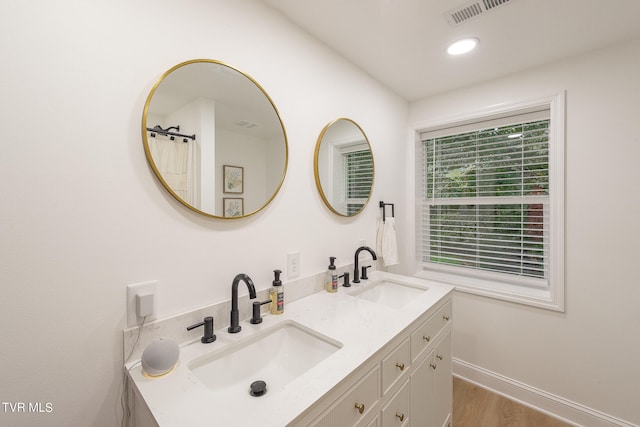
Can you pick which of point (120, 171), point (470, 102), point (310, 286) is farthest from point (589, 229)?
point (120, 171)

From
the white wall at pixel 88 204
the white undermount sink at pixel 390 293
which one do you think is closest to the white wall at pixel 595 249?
the white undermount sink at pixel 390 293

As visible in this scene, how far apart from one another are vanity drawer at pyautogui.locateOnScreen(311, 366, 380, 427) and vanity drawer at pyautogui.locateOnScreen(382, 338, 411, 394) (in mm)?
52

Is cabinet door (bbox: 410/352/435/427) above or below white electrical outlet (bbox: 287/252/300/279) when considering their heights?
below

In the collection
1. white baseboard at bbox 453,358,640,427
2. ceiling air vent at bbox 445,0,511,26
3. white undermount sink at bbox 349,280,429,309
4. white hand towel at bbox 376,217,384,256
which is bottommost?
white baseboard at bbox 453,358,640,427

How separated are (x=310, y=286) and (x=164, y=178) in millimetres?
916

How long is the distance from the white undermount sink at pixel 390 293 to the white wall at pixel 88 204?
0.84m

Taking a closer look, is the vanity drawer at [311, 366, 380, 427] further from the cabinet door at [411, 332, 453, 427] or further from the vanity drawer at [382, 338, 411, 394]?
the cabinet door at [411, 332, 453, 427]

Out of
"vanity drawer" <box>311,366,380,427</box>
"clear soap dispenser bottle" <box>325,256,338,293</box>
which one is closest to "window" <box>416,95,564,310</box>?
"clear soap dispenser bottle" <box>325,256,338,293</box>

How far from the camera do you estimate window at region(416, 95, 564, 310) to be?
191cm

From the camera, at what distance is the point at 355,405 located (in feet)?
2.80

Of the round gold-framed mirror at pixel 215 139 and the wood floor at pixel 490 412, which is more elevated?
the round gold-framed mirror at pixel 215 139

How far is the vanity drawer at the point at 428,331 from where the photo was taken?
48.1 inches

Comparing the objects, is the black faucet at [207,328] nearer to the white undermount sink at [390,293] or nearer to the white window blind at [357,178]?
the white undermount sink at [390,293]

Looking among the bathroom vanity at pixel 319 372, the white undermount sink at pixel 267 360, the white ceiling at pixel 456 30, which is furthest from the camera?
the white ceiling at pixel 456 30
